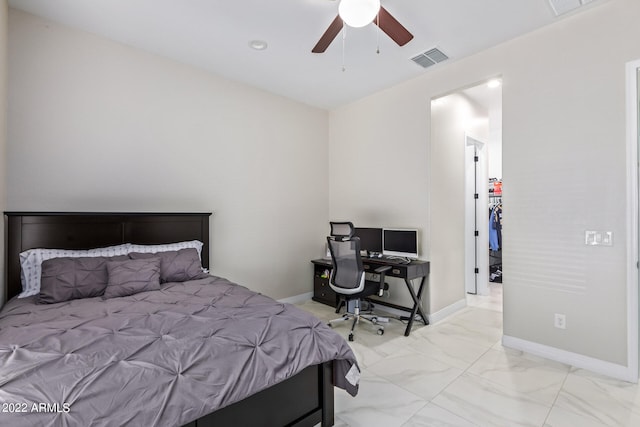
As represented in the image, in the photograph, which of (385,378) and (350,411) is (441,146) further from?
(350,411)

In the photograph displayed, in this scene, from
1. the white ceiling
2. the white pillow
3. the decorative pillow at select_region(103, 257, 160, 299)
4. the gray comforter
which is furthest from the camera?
the white pillow

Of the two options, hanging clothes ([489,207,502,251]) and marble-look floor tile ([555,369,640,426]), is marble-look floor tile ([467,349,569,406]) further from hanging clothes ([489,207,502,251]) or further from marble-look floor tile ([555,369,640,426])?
hanging clothes ([489,207,502,251])

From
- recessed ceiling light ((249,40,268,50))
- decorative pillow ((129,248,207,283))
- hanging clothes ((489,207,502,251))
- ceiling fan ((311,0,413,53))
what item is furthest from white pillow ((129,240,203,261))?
hanging clothes ((489,207,502,251))

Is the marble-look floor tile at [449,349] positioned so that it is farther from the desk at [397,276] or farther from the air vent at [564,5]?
the air vent at [564,5]

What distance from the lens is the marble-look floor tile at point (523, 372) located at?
88.2 inches

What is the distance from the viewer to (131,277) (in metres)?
2.41

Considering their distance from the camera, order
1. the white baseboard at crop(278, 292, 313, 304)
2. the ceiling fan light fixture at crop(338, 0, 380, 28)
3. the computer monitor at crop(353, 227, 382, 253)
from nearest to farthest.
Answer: the ceiling fan light fixture at crop(338, 0, 380, 28) → the computer monitor at crop(353, 227, 382, 253) → the white baseboard at crop(278, 292, 313, 304)

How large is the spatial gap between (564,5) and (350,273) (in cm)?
291

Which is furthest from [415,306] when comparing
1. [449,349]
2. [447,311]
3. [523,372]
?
[523,372]

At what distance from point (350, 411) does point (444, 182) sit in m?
2.86

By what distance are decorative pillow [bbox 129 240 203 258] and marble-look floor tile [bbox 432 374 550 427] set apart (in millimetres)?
2537

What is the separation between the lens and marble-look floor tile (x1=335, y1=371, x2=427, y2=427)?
194 cm

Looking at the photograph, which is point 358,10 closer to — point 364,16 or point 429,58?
point 364,16

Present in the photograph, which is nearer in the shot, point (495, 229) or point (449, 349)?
point (449, 349)
